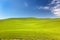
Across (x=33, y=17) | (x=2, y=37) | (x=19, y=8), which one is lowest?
(x=2, y=37)

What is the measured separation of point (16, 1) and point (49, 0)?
1.74ft

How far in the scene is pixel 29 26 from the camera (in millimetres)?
2342

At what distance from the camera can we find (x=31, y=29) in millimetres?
2326

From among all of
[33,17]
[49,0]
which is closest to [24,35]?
[33,17]

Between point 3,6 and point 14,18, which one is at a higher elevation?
point 3,6

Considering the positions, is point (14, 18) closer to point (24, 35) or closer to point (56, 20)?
point (24, 35)

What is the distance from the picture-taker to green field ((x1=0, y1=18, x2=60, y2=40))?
7.48 feet

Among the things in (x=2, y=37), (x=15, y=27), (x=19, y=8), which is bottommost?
(x=2, y=37)

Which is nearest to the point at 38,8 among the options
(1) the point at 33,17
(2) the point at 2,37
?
(1) the point at 33,17

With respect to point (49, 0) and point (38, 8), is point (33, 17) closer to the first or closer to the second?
point (38, 8)

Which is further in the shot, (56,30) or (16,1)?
(16,1)

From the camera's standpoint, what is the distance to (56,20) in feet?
7.55

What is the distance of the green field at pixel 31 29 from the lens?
2281 mm

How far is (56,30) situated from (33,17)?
41 centimetres
